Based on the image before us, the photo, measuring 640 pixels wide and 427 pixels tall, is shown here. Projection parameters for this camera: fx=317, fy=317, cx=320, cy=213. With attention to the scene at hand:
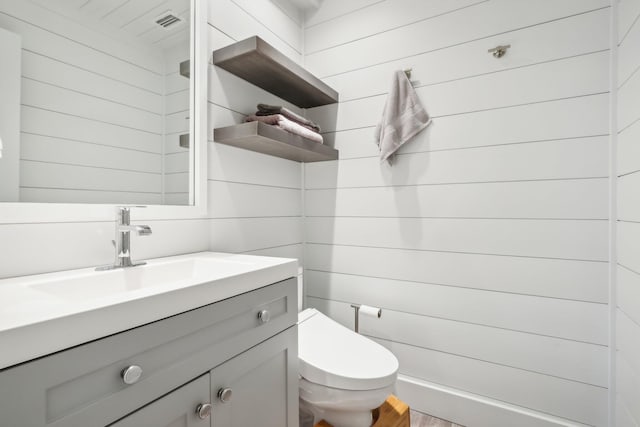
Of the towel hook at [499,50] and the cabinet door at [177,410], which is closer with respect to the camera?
the cabinet door at [177,410]

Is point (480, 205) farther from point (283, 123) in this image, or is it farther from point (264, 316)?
point (264, 316)

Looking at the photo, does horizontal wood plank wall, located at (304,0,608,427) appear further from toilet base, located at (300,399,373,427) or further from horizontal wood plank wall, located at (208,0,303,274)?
toilet base, located at (300,399,373,427)

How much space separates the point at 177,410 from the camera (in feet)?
2.35

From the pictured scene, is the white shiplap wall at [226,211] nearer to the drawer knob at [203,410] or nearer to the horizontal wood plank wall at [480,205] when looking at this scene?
the horizontal wood plank wall at [480,205]

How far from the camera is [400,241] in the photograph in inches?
68.0

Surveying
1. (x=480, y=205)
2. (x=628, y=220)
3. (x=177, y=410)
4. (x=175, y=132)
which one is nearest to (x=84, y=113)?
(x=175, y=132)

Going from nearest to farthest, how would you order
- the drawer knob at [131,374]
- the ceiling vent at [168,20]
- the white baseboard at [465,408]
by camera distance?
the drawer knob at [131,374], the ceiling vent at [168,20], the white baseboard at [465,408]

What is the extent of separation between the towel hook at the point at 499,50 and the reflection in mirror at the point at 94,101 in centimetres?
138

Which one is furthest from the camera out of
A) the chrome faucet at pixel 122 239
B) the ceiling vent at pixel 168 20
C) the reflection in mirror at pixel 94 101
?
the ceiling vent at pixel 168 20

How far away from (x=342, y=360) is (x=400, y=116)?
1219 mm

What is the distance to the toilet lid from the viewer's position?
1.17 m

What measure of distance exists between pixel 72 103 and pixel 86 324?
806mm

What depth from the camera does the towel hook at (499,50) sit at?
1455mm

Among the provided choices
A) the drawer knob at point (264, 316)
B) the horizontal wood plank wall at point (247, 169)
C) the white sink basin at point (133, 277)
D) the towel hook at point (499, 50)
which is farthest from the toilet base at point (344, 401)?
the towel hook at point (499, 50)
